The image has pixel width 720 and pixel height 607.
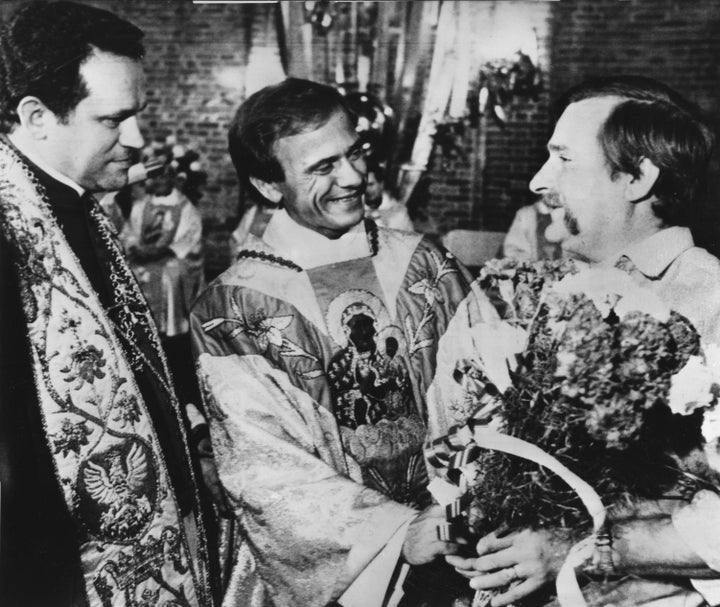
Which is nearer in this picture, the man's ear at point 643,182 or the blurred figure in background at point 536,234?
the man's ear at point 643,182

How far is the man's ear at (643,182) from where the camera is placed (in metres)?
2.13

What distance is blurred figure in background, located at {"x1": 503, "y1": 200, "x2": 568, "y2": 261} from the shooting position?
2.24 metres

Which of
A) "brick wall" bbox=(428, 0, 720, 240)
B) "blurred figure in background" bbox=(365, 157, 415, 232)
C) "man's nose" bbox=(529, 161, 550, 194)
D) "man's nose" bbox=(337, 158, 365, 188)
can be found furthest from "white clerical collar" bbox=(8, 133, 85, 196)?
"man's nose" bbox=(529, 161, 550, 194)

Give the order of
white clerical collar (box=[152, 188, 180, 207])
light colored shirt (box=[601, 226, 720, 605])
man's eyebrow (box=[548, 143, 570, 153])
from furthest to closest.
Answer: white clerical collar (box=[152, 188, 180, 207]), man's eyebrow (box=[548, 143, 570, 153]), light colored shirt (box=[601, 226, 720, 605])

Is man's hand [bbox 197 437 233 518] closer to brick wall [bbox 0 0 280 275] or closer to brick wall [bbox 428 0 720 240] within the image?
brick wall [bbox 0 0 280 275]

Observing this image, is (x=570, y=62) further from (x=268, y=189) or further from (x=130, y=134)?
(x=130, y=134)

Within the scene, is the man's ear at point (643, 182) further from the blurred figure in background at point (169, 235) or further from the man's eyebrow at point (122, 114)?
the man's eyebrow at point (122, 114)

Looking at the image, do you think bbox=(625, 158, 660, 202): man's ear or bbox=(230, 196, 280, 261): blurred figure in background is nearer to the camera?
bbox=(625, 158, 660, 202): man's ear

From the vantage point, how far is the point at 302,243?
7.38 feet

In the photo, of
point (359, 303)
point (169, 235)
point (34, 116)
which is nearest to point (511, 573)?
point (359, 303)

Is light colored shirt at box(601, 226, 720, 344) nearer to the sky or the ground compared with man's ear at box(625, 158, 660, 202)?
nearer to the ground

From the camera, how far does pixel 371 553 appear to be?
2.13 meters

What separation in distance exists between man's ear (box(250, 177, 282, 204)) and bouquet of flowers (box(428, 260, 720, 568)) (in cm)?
65

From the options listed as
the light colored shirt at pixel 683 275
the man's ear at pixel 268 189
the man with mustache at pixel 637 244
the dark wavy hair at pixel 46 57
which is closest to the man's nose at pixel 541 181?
the man with mustache at pixel 637 244
